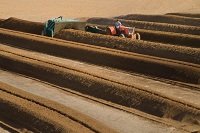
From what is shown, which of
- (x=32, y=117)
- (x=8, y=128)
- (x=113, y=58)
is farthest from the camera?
(x=113, y=58)

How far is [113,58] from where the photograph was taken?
17906 millimetres

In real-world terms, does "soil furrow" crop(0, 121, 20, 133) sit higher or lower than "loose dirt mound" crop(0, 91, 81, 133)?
lower

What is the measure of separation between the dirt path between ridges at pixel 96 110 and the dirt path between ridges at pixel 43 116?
0.64 metres

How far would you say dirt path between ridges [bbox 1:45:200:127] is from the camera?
12.5m

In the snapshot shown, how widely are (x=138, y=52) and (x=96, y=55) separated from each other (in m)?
2.11

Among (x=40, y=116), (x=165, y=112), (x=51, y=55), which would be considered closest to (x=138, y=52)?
(x=51, y=55)

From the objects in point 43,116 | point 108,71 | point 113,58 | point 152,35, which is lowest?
point 108,71

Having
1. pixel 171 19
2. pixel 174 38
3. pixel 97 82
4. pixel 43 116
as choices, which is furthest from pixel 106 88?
pixel 171 19

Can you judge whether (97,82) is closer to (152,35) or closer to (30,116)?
(30,116)

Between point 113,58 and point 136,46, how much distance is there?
7.15ft

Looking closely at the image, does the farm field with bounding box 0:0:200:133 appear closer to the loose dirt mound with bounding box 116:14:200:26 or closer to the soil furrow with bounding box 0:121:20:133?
the soil furrow with bounding box 0:121:20:133

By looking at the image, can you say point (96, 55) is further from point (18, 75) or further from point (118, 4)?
point (118, 4)

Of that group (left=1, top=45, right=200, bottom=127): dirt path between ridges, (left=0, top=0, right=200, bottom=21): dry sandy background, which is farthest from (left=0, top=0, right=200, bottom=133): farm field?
(left=0, top=0, right=200, bottom=21): dry sandy background

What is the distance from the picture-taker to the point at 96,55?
1855 cm
